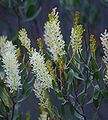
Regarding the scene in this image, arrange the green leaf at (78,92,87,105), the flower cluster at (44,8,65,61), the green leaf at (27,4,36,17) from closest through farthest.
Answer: the flower cluster at (44,8,65,61), the green leaf at (78,92,87,105), the green leaf at (27,4,36,17)

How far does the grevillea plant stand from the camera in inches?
44.4

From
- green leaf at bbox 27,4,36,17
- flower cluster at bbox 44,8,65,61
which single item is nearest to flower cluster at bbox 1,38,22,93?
flower cluster at bbox 44,8,65,61

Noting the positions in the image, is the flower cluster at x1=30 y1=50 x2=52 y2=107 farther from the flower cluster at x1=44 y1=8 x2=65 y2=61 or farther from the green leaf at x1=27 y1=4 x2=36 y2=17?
the green leaf at x1=27 y1=4 x2=36 y2=17

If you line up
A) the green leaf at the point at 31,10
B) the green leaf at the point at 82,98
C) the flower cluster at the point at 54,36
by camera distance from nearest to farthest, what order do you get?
the flower cluster at the point at 54,36, the green leaf at the point at 82,98, the green leaf at the point at 31,10

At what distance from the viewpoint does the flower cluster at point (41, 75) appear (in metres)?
1.11

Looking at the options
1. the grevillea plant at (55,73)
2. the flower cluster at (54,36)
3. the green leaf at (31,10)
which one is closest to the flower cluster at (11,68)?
the grevillea plant at (55,73)

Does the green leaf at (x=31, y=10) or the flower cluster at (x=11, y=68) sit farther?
the green leaf at (x=31, y=10)

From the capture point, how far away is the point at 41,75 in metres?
1.13

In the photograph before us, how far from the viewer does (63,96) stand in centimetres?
119

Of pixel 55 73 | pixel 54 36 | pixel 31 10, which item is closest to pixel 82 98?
pixel 55 73

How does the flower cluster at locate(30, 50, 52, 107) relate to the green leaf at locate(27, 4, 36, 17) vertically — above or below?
below

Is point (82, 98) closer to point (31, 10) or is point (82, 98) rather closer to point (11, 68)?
point (11, 68)

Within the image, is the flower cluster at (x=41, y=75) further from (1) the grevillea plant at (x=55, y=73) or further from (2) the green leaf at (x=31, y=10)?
(2) the green leaf at (x=31, y=10)

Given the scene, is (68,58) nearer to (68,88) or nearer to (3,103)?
(68,88)
